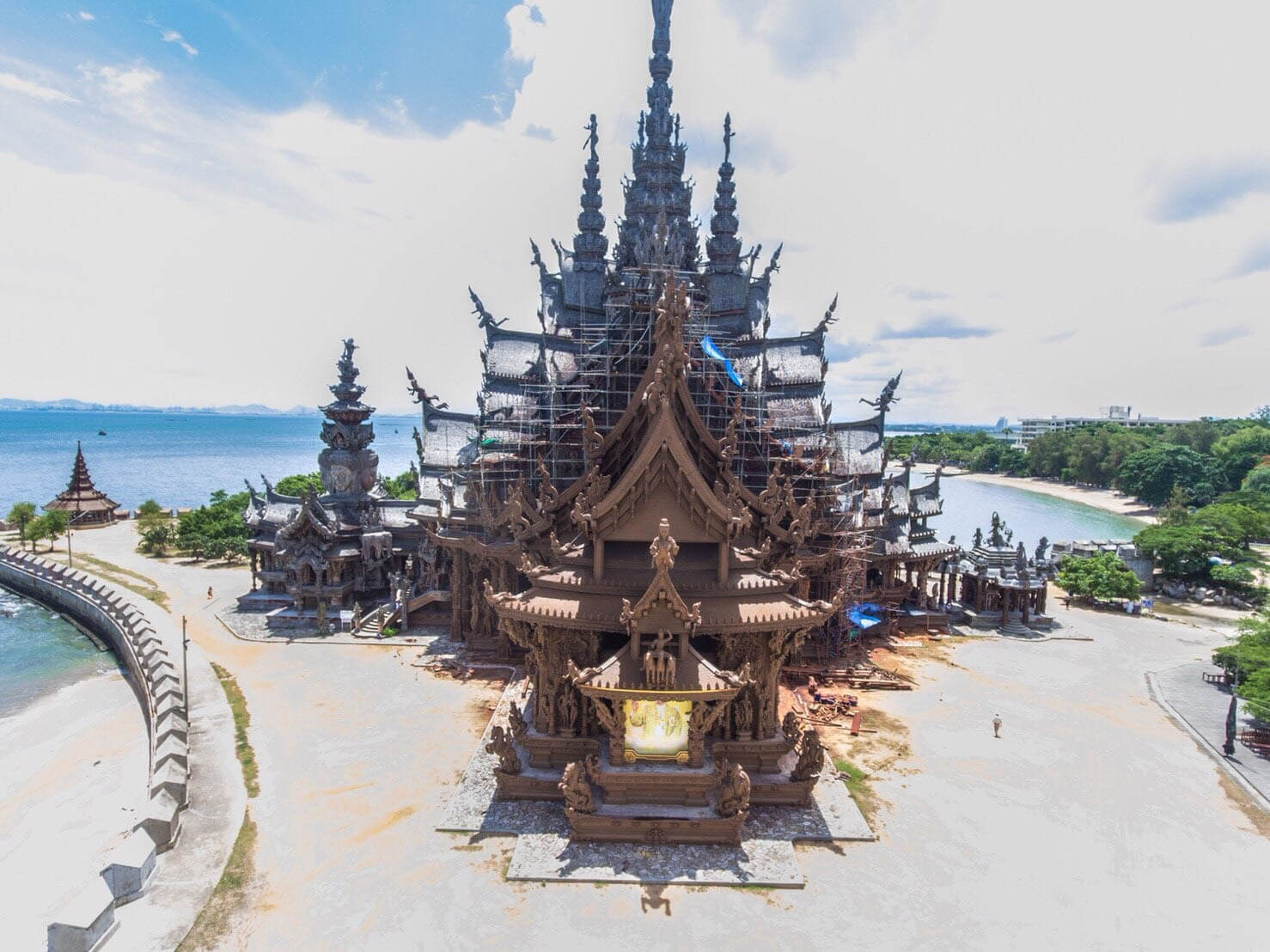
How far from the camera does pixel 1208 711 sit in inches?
1020

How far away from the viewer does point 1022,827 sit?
1773 cm

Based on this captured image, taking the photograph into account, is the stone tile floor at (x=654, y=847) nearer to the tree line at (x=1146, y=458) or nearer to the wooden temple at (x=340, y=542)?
the wooden temple at (x=340, y=542)

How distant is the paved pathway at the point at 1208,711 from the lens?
2128 cm

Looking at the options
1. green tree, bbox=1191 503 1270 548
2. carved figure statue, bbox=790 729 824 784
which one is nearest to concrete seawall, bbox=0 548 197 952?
carved figure statue, bbox=790 729 824 784

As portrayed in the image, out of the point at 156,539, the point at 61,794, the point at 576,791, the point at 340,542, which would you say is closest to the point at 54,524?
the point at 156,539

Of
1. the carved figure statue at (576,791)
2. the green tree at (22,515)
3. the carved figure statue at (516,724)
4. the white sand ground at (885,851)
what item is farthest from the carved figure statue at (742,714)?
the green tree at (22,515)

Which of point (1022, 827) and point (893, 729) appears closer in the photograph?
point (1022, 827)

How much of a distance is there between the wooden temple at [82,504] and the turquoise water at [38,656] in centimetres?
2532

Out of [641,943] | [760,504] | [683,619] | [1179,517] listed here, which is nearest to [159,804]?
[641,943]

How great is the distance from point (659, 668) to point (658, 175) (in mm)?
40111

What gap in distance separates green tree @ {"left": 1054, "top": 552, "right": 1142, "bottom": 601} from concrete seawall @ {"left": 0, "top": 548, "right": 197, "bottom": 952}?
149ft

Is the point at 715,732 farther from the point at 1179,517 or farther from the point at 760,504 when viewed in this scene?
the point at 1179,517

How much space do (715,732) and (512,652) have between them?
14022 millimetres

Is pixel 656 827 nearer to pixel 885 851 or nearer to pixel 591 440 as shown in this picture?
pixel 885 851
